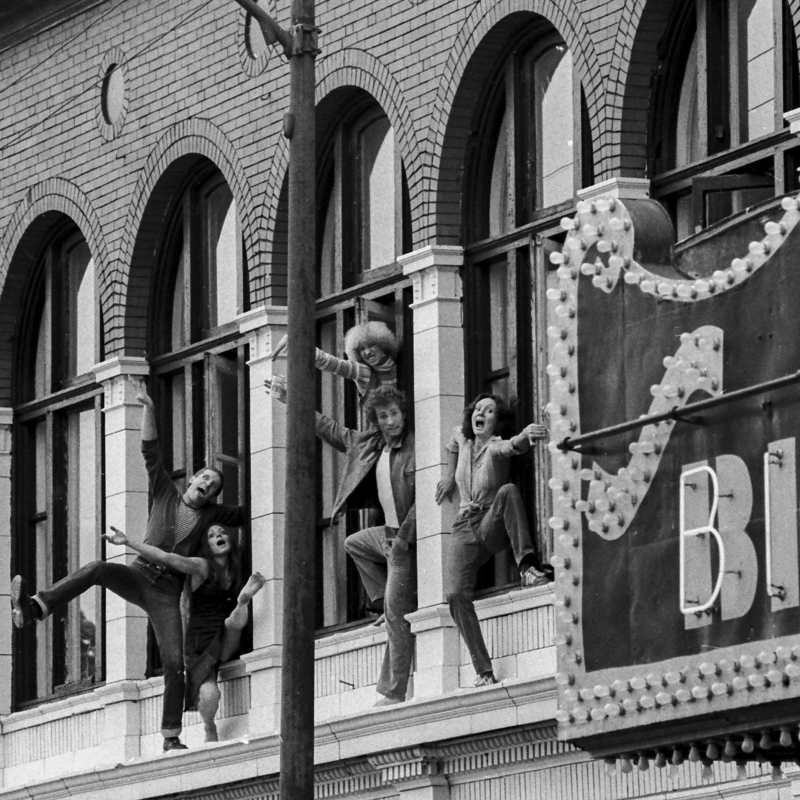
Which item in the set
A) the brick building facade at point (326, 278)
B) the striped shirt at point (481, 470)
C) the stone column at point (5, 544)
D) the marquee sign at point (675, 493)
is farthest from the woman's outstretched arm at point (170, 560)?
the marquee sign at point (675, 493)

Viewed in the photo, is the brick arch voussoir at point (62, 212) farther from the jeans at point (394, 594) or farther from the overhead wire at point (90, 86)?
the jeans at point (394, 594)

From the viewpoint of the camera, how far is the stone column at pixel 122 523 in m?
30.0

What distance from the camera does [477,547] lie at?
25.5 metres

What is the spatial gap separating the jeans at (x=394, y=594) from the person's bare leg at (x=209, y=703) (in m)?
2.64

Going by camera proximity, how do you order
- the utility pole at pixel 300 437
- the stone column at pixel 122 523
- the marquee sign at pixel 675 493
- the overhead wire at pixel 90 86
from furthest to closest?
the overhead wire at pixel 90 86, the stone column at pixel 122 523, the utility pole at pixel 300 437, the marquee sign at pixel 675 493

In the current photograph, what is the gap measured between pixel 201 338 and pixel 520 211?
535cm

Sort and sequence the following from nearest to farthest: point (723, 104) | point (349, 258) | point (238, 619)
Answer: point (723, 104) → point (349, 258) → point (238, 619)

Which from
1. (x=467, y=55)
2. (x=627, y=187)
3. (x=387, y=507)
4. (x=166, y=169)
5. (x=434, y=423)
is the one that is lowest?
(x=387, y=507)

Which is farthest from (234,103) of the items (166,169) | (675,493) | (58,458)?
(675,493)

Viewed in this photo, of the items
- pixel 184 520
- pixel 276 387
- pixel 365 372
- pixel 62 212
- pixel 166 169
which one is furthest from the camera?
pixel 62 212

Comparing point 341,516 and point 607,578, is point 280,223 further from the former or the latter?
point 607,578

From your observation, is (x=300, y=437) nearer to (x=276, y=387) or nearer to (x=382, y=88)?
(x=276, y=387)

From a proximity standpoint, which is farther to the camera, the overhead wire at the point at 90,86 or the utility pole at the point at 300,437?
the overhead wire at the point at 90,86

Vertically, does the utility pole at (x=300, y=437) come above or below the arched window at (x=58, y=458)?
below
